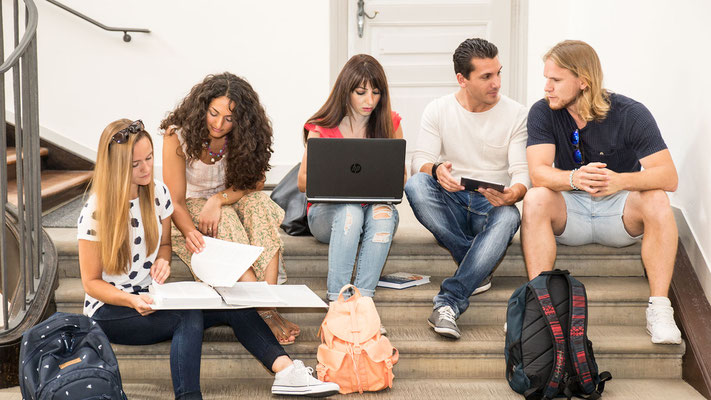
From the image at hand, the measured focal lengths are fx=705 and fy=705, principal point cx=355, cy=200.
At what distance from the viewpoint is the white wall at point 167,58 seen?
432cm

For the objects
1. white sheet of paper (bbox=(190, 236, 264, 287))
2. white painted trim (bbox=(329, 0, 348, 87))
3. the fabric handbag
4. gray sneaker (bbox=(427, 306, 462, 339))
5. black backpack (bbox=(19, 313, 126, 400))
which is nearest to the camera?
black backpack (bbox=(19, 313, 126, 400))

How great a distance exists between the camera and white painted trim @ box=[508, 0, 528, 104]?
14.8 ft

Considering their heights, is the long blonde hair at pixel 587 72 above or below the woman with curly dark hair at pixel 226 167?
above

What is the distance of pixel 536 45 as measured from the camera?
14.8 ft

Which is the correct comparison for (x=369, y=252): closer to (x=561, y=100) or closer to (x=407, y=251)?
(x=407, y=251)

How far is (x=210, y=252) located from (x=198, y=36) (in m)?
2.43

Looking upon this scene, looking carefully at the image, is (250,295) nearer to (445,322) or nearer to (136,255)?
(136,255)

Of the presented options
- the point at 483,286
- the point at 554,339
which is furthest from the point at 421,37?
the point at 554,339

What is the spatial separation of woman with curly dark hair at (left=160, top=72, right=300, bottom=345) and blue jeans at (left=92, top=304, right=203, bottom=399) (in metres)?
0.33

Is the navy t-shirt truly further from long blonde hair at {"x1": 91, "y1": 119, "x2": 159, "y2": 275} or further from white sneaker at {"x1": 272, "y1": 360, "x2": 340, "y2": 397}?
long blonde hair at {"x1": 91, "y1": 119, "x2": 159, "y2": 275}

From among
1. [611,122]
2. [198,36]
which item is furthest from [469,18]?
[611,122]

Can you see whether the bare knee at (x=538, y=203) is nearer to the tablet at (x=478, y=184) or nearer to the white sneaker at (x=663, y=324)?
the tablet at (x=478, y=184)

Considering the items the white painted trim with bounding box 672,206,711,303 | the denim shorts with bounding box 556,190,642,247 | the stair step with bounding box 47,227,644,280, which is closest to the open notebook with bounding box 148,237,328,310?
the stair step with bounding box 47,227,644,280

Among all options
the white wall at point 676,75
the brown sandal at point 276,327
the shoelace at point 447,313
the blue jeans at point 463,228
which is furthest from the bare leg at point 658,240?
the brown sandal at point 276,327
